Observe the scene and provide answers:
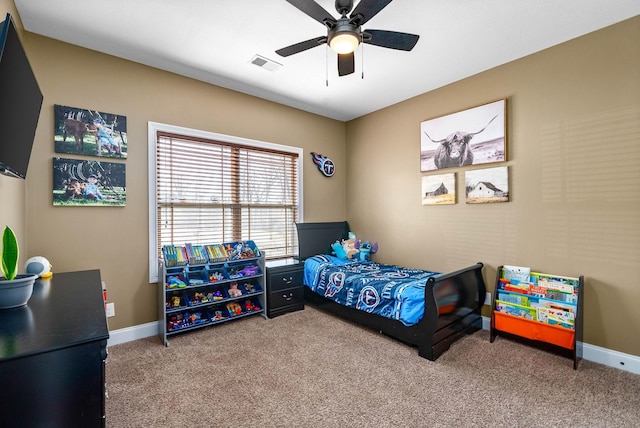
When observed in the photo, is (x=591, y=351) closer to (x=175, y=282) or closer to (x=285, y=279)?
(x=285, y=279)

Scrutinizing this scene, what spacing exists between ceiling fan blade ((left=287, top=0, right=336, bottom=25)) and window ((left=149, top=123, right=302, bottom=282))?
1.95m

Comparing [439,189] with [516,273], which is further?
[439,189]

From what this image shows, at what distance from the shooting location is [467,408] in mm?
1893

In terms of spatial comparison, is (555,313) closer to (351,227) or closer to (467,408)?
(467,408)

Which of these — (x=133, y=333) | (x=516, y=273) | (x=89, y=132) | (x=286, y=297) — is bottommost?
(x=133, y=333)

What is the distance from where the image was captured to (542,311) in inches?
102

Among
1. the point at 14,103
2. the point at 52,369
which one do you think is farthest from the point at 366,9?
the point at 52,369

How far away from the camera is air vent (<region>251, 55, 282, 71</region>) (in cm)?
291

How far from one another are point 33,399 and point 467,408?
2.16 meters

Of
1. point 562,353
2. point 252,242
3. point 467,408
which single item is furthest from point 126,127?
point 562,353

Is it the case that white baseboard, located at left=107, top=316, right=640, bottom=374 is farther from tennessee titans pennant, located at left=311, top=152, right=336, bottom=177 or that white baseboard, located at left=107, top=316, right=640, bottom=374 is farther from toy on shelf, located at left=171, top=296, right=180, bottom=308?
tennessee titans pennant, located at left=311, top=152, right=336, bottom=177

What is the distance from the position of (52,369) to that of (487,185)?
349 centimetres

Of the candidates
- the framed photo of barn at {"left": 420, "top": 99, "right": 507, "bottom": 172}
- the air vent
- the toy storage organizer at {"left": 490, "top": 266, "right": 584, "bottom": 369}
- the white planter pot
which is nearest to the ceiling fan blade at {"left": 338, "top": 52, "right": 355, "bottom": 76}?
the air vent

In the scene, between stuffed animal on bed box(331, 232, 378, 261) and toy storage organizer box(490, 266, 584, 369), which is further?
stuffed animal on bed box(331, 232, 378, 261)
